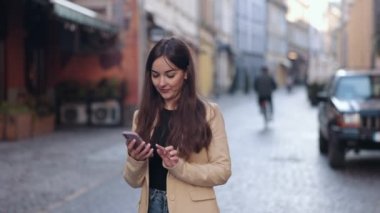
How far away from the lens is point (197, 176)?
3338 mm

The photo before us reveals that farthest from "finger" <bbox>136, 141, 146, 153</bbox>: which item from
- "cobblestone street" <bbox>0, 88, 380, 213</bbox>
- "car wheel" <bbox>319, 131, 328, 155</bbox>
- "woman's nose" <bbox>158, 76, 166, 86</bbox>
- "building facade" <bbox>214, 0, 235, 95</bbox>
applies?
"building facade" <bbox>214, 0, 235, 95</bbox>

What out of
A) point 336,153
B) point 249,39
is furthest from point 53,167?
point 249,39

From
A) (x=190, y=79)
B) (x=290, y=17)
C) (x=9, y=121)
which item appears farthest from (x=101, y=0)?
(x=290, y=17)

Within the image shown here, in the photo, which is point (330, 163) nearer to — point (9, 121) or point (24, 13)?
point (9, 121)

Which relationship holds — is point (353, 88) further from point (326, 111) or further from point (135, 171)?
point (135, 171)

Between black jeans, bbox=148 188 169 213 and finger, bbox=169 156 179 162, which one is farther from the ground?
finger, bbox=169 156 179 162

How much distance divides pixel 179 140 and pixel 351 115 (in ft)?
27.5

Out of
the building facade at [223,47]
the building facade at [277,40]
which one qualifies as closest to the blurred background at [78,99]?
the building facade at [223,47]

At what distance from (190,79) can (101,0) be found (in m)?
18.2

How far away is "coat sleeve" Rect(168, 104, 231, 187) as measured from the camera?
3307 mm

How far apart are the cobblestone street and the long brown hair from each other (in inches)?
180

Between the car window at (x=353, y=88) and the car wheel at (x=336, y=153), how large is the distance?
44.4 inches

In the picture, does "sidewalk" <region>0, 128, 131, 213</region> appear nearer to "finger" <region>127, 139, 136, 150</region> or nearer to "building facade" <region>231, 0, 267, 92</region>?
"finger" <region>127, 139, 136, 150</region>

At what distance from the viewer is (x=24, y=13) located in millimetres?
18406
